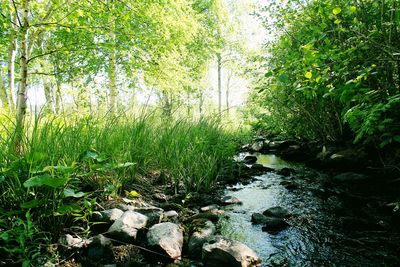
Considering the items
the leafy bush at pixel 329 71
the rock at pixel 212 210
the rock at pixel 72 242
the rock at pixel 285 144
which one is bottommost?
the rock at pixel 212 210

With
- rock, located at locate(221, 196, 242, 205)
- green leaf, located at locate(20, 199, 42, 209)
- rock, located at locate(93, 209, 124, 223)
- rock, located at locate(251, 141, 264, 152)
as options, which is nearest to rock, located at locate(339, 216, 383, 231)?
rock, located at locate(221, 196, 242, 205)

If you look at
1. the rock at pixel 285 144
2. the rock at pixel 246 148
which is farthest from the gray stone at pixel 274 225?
the rock at pixel 246 148

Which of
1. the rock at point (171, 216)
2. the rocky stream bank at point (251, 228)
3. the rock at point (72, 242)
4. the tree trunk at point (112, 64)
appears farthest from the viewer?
the tree trunk at point (112, 64)

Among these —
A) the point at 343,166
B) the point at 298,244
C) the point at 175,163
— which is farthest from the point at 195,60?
the point at 298,244

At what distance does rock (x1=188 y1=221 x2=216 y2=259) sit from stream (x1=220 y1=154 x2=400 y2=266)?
0.32 m

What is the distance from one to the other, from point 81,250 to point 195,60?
17.8m

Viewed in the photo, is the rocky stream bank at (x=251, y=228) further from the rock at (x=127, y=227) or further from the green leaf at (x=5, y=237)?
the green leaf at (x=5, y=237)

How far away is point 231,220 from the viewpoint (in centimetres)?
325

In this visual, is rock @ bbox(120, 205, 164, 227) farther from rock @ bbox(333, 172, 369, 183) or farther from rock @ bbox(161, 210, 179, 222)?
rock @ bbox(333, 172, 369, 183)

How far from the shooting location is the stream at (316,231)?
2.38 meters

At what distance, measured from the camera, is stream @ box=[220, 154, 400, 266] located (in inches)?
93.9

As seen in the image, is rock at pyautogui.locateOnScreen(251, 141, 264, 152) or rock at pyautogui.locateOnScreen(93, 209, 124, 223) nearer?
rock at pyautogui.locateOnScreen(93, 209, 124, 223)

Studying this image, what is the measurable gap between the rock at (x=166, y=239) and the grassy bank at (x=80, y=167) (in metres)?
0.54

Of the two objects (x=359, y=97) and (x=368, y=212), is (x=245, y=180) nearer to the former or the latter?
(x=368, y=212)
